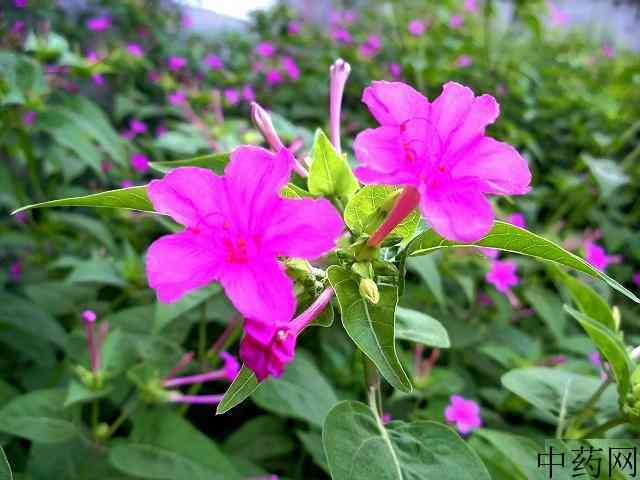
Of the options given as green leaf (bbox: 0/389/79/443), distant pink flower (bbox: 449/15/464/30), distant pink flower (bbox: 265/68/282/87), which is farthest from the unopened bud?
distant pink flower (bbox: 449/15/464/30)

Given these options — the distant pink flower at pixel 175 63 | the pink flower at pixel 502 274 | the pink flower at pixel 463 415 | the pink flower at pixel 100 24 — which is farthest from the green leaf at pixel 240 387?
the pink flower at pixel 100 24

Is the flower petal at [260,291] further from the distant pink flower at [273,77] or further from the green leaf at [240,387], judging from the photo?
the distant pink flower at [273,77]

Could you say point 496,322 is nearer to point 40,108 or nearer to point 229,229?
point 229,229

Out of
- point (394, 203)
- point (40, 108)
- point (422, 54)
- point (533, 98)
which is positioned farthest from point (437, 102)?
point (533, 98)

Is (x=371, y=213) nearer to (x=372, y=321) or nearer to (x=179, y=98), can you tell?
(x=372, y=321)

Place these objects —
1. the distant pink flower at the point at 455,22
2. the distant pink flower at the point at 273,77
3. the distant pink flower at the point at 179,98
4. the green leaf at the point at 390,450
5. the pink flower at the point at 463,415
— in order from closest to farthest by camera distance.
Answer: the green leaf at the point at 390,450, the pink flower at the point at 463,415, the distant pink flower at the point at 179,98, the distant pink flower at the point at 273,77, the distant pink flower at the point at 455,22

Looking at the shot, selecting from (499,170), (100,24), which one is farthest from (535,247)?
(100,24)
